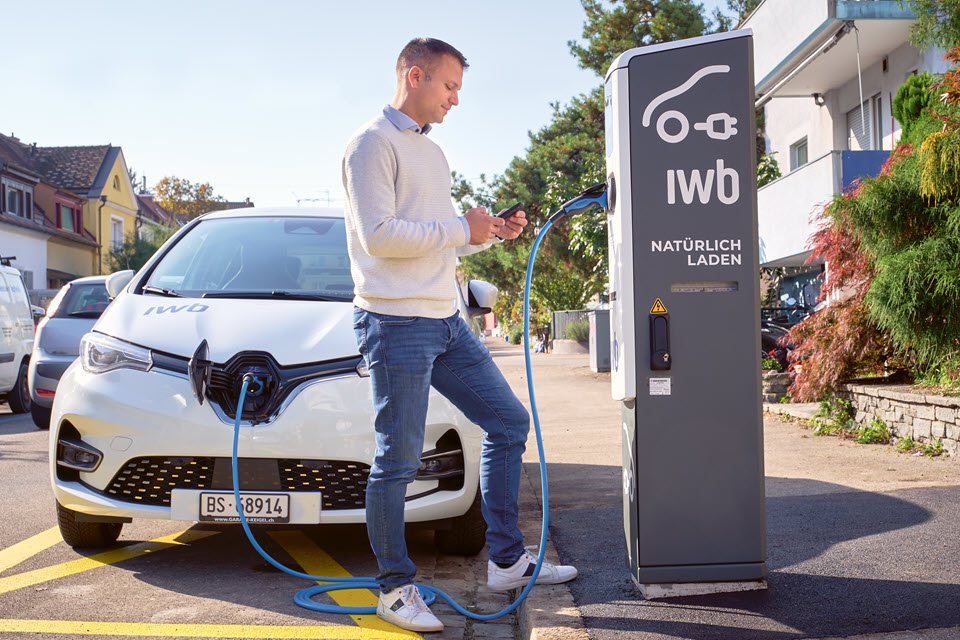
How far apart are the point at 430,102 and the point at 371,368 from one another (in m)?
0.99

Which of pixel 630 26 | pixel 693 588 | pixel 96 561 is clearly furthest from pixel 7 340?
pixel 630 26

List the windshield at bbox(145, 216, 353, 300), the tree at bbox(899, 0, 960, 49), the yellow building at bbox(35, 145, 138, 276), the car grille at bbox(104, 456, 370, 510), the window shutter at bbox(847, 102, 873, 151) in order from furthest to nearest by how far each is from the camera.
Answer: the yellow building at bbox(35, 145, 138, 276)
the window shutter at bbox(847, 102, 873, 151)
the tree at bbox(899, 0, 960, 49)
the windshield at bbox(145, 216, 353, 300)
the car grille at bbox(104, 456, 370, 510)

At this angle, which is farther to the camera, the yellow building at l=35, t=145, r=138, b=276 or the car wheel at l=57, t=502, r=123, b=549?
the yellow building at l=35, t=145, r=138, b=276

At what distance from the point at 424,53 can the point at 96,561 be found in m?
2.85

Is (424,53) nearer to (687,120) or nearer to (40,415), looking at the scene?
(687,120)

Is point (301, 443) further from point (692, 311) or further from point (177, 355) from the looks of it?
point (692, 311)

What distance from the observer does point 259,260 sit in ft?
16.5

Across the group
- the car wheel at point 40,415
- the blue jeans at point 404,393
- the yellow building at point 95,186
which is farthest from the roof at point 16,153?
the blue jeans at point 404,393

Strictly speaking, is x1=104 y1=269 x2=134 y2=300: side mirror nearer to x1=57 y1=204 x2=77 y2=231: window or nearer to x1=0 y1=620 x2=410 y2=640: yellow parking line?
x1=0 y1=620 x2=410 y2=640: yellow parking line

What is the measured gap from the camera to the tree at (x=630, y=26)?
1130 inches

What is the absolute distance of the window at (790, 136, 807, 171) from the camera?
17984 mm

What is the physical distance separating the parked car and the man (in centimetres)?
762

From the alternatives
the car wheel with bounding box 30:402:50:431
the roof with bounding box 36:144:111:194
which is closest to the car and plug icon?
the car wheel with bounding box 30:402:50:431

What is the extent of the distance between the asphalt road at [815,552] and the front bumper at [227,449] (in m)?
0.88
